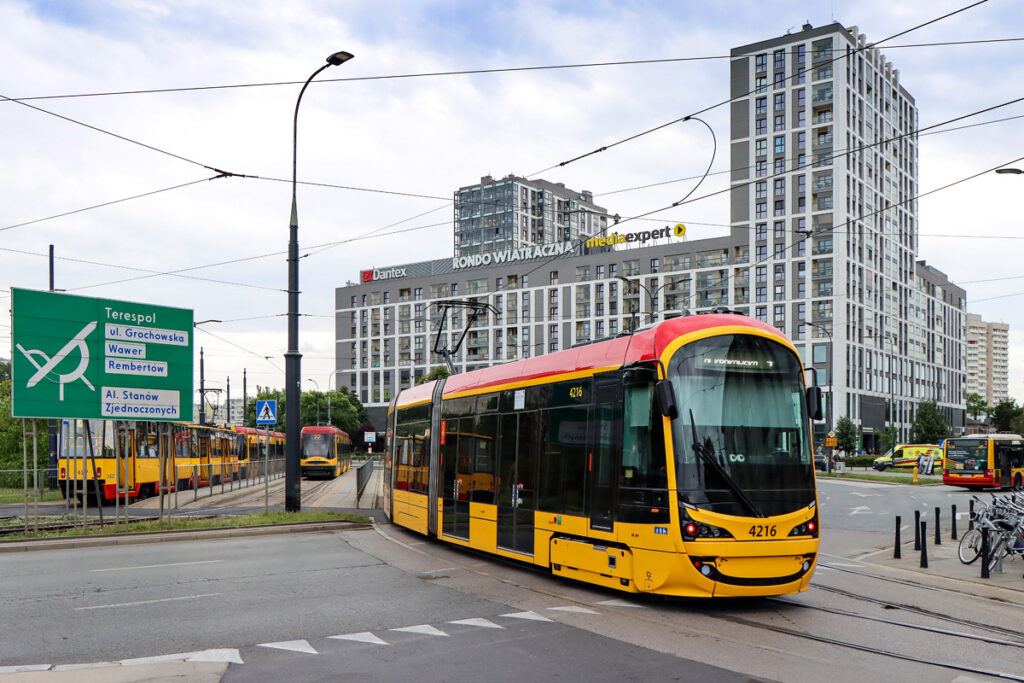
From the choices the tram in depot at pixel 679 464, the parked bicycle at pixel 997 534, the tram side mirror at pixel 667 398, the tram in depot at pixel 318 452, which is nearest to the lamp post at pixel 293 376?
the tram in depot at pixel 679 464

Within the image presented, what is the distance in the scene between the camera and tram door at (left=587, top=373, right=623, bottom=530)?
11000mm

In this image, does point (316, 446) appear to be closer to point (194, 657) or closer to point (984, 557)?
point (984, 557)

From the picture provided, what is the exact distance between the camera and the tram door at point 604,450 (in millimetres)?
11000

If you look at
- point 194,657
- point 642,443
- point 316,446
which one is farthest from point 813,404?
point 316,446

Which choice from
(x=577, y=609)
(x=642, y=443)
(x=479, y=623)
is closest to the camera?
(x=479, y=623)

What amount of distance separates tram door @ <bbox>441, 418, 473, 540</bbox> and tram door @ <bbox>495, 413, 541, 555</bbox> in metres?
1.45

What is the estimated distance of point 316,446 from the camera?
5284cm

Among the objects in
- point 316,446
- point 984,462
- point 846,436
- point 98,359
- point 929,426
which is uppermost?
point 98,359

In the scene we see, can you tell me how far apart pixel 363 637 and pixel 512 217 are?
143053 mm

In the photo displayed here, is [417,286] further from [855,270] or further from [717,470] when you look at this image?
[717,470]

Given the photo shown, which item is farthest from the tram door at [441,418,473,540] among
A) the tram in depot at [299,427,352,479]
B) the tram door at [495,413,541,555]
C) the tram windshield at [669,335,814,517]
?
the tram in depot at [299,427,352,479]

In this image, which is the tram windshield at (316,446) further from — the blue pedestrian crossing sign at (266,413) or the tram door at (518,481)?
the tram door at (518,481)

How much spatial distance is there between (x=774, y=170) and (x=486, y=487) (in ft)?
261

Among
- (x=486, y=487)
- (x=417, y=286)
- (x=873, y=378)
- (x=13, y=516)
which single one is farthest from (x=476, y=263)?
(x=486, y=487)
